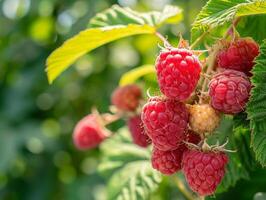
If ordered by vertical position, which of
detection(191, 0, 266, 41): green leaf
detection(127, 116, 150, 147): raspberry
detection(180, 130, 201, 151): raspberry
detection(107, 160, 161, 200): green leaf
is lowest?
detection(107, 160, 161, 200): green leaf

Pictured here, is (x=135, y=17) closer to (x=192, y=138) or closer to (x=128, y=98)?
(x=128, y=98)

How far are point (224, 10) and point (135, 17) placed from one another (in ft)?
2.53

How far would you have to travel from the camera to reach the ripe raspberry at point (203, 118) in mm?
1602

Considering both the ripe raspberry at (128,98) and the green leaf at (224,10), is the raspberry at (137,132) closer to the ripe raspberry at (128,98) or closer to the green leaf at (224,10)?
the ripe raspberry at (128,98)

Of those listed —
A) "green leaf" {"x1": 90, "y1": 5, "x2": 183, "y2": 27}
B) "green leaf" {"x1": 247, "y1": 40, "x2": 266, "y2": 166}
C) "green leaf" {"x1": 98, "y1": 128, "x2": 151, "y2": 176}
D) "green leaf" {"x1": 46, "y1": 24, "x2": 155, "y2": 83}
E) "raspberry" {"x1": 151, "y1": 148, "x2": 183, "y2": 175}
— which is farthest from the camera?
"green leaf" {"x1": 98, "y1": 128, "x2": 151, "y2": 176}

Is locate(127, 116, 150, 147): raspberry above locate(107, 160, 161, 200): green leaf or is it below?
above

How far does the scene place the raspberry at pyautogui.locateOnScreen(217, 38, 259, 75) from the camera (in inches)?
65.7

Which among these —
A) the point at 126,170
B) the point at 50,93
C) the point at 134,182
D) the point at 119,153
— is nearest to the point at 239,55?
the point at 134,182

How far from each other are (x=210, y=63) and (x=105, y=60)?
2.78 metres

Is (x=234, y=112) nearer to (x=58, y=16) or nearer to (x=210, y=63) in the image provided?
(x=210, y=63)

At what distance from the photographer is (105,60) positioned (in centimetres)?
449

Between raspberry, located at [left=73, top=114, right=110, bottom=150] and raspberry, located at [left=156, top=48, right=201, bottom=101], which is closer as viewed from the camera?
raspberry, located at [left=156, top=48, right=201, bottom=101]

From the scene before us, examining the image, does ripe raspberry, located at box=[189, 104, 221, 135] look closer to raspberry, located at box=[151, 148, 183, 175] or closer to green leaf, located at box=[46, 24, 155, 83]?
raspberry, located at box=[151, 148, 183, 175]

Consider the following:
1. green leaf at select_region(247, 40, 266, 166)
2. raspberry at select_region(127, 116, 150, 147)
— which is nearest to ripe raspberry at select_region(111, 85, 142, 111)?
raspberry at select_region(127, 116, 150, 147)
